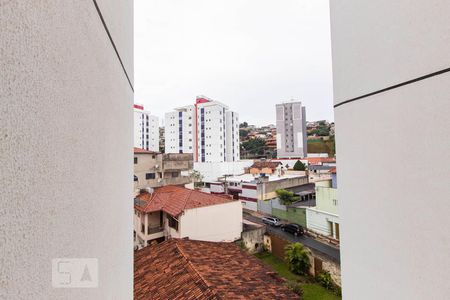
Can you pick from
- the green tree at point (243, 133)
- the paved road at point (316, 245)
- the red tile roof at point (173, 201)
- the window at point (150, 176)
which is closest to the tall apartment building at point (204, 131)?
the window at point (150, 176)

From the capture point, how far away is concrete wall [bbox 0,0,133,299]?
344mm

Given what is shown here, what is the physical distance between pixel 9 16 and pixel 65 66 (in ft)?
0.58

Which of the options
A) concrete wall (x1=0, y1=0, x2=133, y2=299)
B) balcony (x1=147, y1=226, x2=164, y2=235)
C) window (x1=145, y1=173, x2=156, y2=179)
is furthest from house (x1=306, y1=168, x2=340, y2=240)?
concrete wall (x1=0, y1=0, x2=133, y2=299)

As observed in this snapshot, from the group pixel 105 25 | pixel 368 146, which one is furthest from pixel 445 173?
pixel 105 25

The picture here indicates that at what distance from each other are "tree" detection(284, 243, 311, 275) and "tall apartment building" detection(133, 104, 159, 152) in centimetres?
3340

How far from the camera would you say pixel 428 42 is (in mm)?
851

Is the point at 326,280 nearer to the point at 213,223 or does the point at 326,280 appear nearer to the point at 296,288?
the point at 296,288

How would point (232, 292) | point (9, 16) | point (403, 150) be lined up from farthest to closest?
point (232, 292)
point (403, 150)
point (9, 16)

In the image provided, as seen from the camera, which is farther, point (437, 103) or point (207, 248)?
point (207, 248)

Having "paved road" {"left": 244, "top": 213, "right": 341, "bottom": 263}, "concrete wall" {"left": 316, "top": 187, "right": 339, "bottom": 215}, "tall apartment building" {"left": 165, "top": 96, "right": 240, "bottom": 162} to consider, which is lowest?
"paved road" {"left": 244, "top": 213, "right": 341, "bottom": 263}

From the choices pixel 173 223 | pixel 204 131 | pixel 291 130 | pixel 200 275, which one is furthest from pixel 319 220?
pixel 291 130

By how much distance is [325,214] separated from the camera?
11.5 metres

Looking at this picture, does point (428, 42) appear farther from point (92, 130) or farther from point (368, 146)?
point (92, 130)

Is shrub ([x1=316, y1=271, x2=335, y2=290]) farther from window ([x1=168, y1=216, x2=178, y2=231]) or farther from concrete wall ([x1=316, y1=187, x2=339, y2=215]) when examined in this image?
window ([x1=168, y1=216, x2=178, y2=231])
